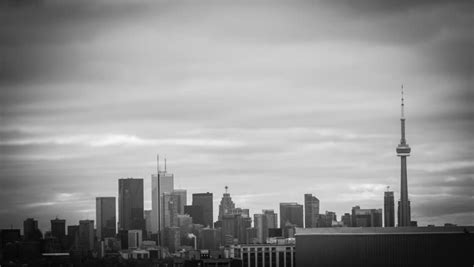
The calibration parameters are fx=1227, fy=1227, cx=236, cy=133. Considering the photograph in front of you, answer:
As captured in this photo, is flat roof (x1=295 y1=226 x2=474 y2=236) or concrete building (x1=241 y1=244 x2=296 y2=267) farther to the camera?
concrete building (x1=241 y1=244 x2=296 y2=267)

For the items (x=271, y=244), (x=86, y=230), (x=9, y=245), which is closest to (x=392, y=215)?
(x=271, y=244)

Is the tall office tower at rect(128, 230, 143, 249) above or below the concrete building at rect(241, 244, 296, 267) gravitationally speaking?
above

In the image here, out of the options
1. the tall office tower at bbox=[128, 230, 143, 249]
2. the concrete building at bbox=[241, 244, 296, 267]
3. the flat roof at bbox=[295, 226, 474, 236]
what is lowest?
the concrete building at bbox=[241, 244, 296, 267]

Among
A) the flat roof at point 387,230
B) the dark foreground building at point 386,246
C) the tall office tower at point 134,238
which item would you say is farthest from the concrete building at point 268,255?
the tall office tower at point 134,238

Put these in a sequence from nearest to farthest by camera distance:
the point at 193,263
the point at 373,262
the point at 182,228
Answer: the point at 373,262 < the point at 193,263 < the point at 182,228

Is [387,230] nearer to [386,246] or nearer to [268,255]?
[386,246]

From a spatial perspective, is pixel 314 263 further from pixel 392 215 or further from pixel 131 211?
pixel 131 211

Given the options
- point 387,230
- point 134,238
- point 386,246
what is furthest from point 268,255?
point 134,238

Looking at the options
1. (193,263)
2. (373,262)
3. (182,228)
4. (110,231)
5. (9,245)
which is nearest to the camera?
(9,245)

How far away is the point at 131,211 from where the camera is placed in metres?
111

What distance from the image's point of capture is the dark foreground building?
87.1m

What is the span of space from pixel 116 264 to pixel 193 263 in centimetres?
681

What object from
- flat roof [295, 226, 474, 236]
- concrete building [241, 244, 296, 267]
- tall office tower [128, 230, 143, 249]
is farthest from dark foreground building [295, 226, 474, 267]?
tall office tower [128, 230, 143, 249]

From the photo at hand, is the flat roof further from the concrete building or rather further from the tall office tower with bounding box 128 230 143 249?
the tall office tower with bounding box 128 230 143 249
